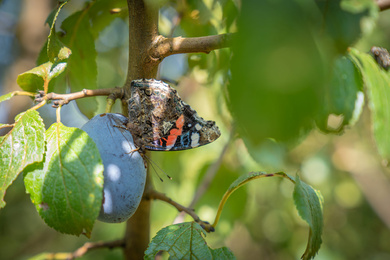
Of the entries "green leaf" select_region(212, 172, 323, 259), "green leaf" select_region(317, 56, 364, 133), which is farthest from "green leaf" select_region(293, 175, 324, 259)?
"green leaf" select_region(317, 56, 364, 133)

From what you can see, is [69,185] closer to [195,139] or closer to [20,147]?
[20,147]

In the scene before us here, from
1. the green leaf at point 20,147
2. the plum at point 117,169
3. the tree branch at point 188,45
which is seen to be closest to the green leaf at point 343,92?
the tree branch at point 188,45

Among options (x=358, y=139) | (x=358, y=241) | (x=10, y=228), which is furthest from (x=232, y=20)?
(x=10, y=228)

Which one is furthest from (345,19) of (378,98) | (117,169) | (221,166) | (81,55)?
(221,166)

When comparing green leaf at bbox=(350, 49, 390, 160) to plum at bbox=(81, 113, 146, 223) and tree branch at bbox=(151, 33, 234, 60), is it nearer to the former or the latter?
tree branch at bbox=(151, 33, 234, 60)

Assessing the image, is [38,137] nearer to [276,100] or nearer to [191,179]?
[276,100]

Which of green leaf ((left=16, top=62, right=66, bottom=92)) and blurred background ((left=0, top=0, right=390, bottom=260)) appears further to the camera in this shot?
blurred background ((left=0, top=0, right=390, bottom=260))

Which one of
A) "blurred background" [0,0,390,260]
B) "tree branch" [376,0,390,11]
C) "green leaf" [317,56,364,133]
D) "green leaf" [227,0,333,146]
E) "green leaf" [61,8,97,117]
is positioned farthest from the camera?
"blurred background" [0,0,390,260]
